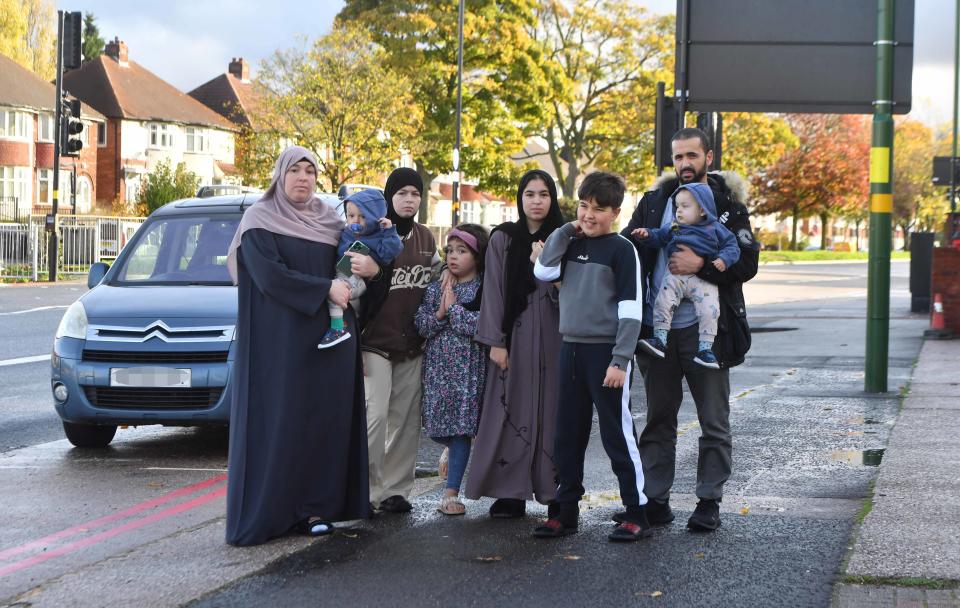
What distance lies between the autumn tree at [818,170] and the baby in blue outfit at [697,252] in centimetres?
6775

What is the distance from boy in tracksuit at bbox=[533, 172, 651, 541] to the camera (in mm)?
5789

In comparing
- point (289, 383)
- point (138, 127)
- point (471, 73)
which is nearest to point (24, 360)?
point (289, 383)

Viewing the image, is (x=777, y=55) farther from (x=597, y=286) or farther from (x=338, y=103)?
(x=338, y=103)

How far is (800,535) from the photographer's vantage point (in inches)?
234

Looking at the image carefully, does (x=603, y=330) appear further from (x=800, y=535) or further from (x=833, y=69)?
(x=833, y=69)

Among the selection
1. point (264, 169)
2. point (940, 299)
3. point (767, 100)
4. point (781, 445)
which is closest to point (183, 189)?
point (264, 169)

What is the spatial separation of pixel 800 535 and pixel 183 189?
45090 mm

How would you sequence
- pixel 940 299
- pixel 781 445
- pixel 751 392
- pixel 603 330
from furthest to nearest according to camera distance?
pixel 940 299 < pixel 751 392 < pixel 781 445 < pixel 603 330

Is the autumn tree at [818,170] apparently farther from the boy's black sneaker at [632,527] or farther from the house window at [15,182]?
the boy's black sneaker at [632,527]

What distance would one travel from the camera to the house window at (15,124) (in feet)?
194

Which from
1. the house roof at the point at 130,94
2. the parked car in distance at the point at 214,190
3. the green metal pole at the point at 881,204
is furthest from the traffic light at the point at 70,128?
the house roof at the point at 130,94

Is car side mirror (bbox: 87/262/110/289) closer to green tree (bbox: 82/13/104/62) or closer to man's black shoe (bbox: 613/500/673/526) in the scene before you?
man's black shoe (bbox: 613/500/673/526)

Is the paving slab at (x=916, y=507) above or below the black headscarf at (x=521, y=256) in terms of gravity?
below

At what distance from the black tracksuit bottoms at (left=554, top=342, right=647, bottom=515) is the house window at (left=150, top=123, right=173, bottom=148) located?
215ft
